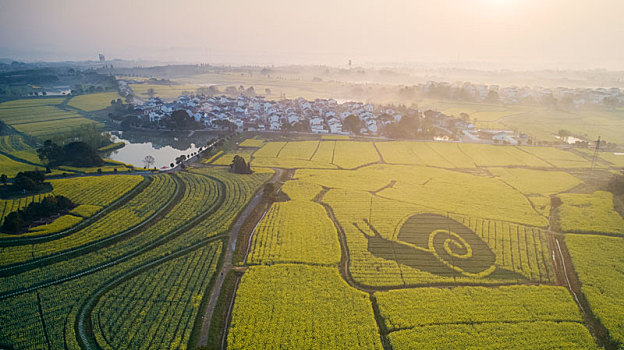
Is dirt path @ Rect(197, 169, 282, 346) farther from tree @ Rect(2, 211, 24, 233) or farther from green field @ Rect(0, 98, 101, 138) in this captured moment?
green field @ Rect(0, 98, 101, 138)

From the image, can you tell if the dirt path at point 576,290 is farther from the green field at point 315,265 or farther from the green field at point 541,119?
the green field at point 541,119

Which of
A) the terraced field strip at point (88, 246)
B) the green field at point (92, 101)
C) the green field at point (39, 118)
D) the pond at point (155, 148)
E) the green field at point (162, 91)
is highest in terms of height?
the green field at point (162, 91)

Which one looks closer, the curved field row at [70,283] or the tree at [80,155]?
the curved field row at [70,283]

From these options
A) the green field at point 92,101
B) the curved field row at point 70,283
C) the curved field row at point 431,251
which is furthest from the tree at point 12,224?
the green field at point 92,101

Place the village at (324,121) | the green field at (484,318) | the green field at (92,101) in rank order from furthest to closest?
the green field at (92,101) → the village at (324,121) → the green field at (484,318)

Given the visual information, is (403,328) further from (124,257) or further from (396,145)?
(396,145)

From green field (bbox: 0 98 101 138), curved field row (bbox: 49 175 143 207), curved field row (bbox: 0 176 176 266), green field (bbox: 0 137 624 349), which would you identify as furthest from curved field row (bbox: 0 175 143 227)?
green field (bbox: 0 98 101 138)

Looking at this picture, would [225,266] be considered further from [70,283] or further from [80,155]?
[80,155]

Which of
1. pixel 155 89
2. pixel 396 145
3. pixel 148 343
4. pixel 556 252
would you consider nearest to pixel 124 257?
pixel 148 343
